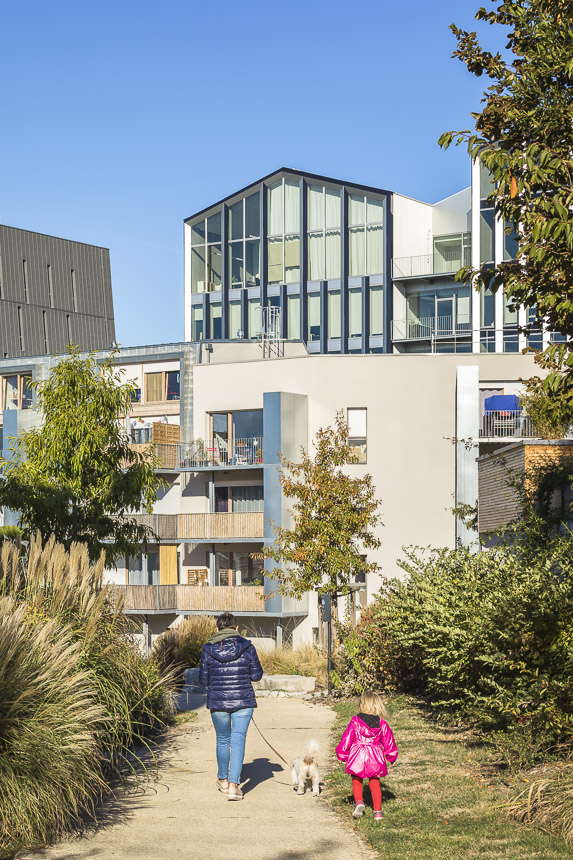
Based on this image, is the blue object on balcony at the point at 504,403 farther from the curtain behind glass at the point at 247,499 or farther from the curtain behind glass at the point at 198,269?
the curtain behind glass at the point at 198,269

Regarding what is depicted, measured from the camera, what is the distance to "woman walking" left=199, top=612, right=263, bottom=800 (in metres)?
10.4

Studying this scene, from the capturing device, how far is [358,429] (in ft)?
129

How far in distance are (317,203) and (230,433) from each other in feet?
63.6

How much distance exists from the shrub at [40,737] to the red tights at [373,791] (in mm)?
2074

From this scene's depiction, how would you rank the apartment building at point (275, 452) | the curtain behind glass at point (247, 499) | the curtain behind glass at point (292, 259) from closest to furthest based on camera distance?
the apartment building at point (275, 452) → the curtain behind glass at point (247, 499) → the curtain behind glass at point (292, 259)

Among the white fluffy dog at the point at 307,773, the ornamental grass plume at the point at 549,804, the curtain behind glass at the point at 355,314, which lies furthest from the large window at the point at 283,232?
the ornamental grass plume at the point at 549,804

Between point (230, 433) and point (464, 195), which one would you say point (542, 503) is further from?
point (464, 195)

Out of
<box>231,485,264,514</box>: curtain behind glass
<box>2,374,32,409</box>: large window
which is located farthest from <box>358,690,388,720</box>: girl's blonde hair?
<box>2,374,32,409</box>: large window

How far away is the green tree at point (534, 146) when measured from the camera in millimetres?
8422

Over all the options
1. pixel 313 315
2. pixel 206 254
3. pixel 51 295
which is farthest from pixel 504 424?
pixel 51 295

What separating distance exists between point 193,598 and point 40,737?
33074 mm

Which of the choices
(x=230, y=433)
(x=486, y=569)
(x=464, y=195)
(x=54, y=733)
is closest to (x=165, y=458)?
(x=230, y=433)

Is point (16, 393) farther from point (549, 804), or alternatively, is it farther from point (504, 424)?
point (549, 804)

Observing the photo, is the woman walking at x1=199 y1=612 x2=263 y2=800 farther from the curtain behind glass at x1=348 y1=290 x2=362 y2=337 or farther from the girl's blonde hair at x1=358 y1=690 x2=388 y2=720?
the curtain behind glass at x1=348 y1=290 x2=362 y2=337
